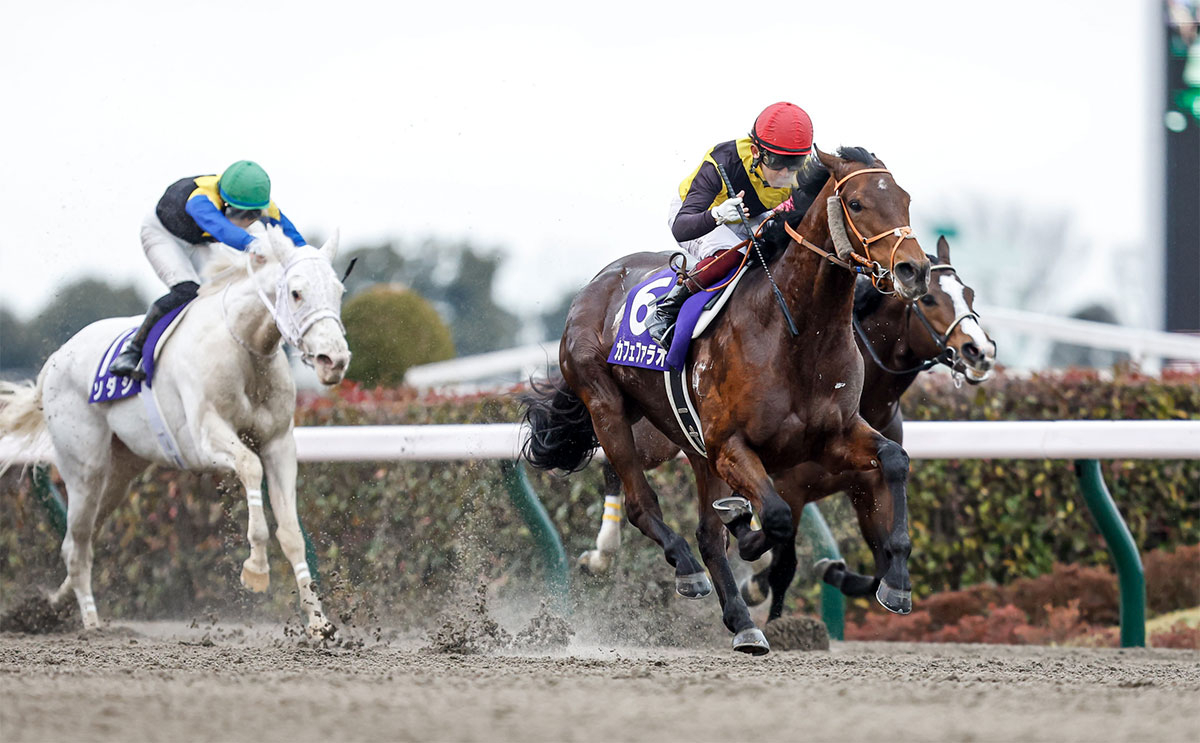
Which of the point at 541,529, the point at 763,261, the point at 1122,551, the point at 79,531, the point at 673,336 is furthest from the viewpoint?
the point at 79,531

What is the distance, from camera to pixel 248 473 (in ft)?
18.7

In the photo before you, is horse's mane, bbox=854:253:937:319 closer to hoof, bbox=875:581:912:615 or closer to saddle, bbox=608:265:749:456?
saddle, bbox=608:265:749:456

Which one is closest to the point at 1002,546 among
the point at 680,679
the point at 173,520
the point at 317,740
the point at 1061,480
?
the point at 1061,480

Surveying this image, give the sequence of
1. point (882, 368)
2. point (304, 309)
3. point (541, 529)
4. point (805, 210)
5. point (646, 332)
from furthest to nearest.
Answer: point (541, 529) < point (304, 309) < point (882, 368) < point (646, 332) < point (805, 210)


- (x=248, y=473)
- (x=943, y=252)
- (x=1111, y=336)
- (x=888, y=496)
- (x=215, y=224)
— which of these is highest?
(x=215, y=224)

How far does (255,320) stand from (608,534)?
1.61m

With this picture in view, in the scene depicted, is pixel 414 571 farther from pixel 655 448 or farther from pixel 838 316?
pixel 838 316

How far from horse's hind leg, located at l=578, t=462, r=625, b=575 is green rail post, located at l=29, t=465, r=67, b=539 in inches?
109

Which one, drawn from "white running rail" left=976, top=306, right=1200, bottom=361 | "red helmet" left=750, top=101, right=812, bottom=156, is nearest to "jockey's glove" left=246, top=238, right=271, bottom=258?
"red helmet" left=750, top=101, right=812, bottom=156

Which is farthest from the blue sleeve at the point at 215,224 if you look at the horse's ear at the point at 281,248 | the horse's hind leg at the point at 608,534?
the horse's hind leg at the point at 608,534

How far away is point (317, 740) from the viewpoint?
114 inches

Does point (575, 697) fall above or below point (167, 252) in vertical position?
below

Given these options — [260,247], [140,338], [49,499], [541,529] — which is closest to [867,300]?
[541,529]

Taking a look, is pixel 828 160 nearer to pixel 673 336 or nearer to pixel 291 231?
pixel 673 336
